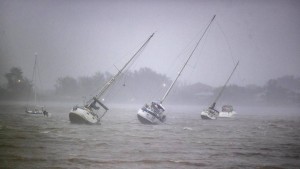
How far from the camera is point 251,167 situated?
22.3m

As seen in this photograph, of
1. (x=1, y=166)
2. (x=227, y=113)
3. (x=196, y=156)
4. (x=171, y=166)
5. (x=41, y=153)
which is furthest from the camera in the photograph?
(x=227, y=113)

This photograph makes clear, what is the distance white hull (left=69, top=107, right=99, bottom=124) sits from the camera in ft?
160

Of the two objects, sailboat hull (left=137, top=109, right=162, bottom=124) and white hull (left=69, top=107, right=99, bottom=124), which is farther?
sailboat hull (left=137, top=109, right=162, bottom=124)

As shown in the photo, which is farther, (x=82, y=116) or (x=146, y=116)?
(x=146, y=116)

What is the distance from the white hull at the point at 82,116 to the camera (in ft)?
160

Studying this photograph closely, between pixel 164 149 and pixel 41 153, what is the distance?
1213 centimetres

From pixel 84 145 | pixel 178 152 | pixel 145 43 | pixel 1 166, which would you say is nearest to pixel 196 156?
pixel 178 152

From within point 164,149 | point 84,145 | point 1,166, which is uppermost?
point 164,149

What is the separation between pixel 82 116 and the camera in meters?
49.3

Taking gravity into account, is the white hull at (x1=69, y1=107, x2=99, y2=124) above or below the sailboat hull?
below

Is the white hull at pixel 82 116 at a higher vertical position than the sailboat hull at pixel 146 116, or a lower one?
lower

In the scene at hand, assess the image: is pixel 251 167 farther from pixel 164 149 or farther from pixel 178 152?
pixel 164 149

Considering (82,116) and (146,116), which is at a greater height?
(146,116)

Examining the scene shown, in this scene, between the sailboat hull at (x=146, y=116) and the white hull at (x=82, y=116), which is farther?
the sailboat hull at (x=146, y=116)
